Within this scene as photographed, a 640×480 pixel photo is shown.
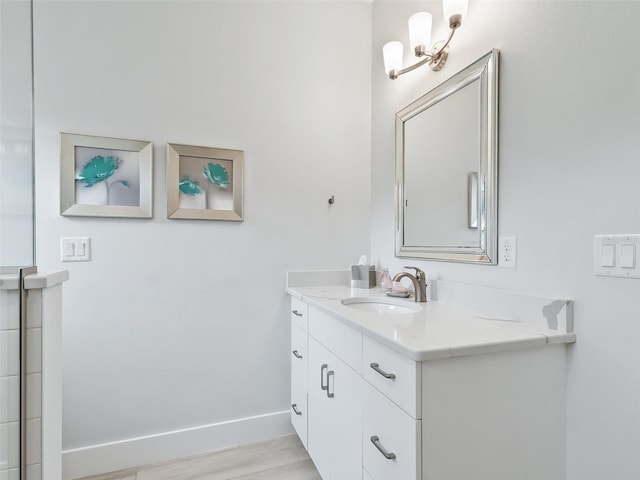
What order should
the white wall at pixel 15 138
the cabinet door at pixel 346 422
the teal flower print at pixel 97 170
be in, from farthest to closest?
1. the teal flower print at pixel 97 170
2. the cabinet door at pixel 346 422
3. the white wall at pixel 15 138

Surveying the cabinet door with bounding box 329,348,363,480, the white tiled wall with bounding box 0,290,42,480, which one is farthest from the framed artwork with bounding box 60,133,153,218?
the cabinet door with bounding box 329,348,363,480

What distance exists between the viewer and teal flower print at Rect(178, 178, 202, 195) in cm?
174

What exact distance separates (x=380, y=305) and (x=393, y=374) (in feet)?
2.24

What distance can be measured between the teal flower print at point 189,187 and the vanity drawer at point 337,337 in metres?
0.88

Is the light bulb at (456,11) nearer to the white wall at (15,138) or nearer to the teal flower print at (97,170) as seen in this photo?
the white wall at (15,138)

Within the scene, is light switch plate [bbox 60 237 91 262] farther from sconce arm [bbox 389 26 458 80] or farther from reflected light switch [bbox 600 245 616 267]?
reflected light switch [bbox 600 245 616 267]

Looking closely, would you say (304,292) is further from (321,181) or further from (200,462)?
(200,462)

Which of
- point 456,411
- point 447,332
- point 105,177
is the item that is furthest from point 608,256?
point 105,177

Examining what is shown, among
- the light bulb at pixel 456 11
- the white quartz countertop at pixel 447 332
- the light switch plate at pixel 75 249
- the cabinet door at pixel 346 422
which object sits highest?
the light bulb at pixel 456 11

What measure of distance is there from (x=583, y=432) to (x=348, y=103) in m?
1.94

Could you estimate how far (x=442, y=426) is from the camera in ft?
2.69

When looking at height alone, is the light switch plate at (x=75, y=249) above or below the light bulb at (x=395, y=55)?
below

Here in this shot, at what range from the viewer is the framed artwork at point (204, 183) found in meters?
1.71

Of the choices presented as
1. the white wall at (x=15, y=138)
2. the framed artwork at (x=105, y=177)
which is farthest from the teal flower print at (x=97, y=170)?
the white wall at (x=15, y=138)
